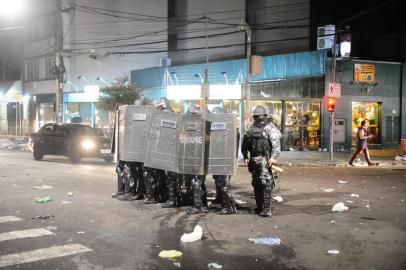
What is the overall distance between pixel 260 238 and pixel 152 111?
406cm

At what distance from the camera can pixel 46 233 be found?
23.9 ft

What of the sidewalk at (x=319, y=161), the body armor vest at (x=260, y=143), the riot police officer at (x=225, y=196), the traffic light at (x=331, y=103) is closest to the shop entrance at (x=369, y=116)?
the sidewalk at (x=319, y=161)

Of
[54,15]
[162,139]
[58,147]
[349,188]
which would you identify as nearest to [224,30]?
[54,15]

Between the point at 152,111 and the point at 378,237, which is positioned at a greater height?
the point at 152,111

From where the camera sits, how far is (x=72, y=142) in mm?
18641

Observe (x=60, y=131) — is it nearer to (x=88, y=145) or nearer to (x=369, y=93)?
(x=88, y=145)

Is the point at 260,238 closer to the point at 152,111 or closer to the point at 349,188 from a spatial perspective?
the point at 152,111

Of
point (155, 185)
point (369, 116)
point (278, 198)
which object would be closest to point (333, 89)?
point (369, 116)

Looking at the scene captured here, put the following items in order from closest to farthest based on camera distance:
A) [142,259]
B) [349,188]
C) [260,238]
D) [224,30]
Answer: [142,259]
[260,238]
[349,188]
[224,30]

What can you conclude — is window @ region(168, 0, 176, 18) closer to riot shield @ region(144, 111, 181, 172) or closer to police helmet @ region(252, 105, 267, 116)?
riot shield @ region(144, 111, 181, 172)

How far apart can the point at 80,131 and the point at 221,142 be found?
11.5m

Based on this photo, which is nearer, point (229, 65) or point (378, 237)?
point (378, 237)

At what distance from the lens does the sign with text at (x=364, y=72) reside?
2652 centimetres

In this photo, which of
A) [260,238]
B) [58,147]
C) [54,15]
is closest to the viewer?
[260,238]
